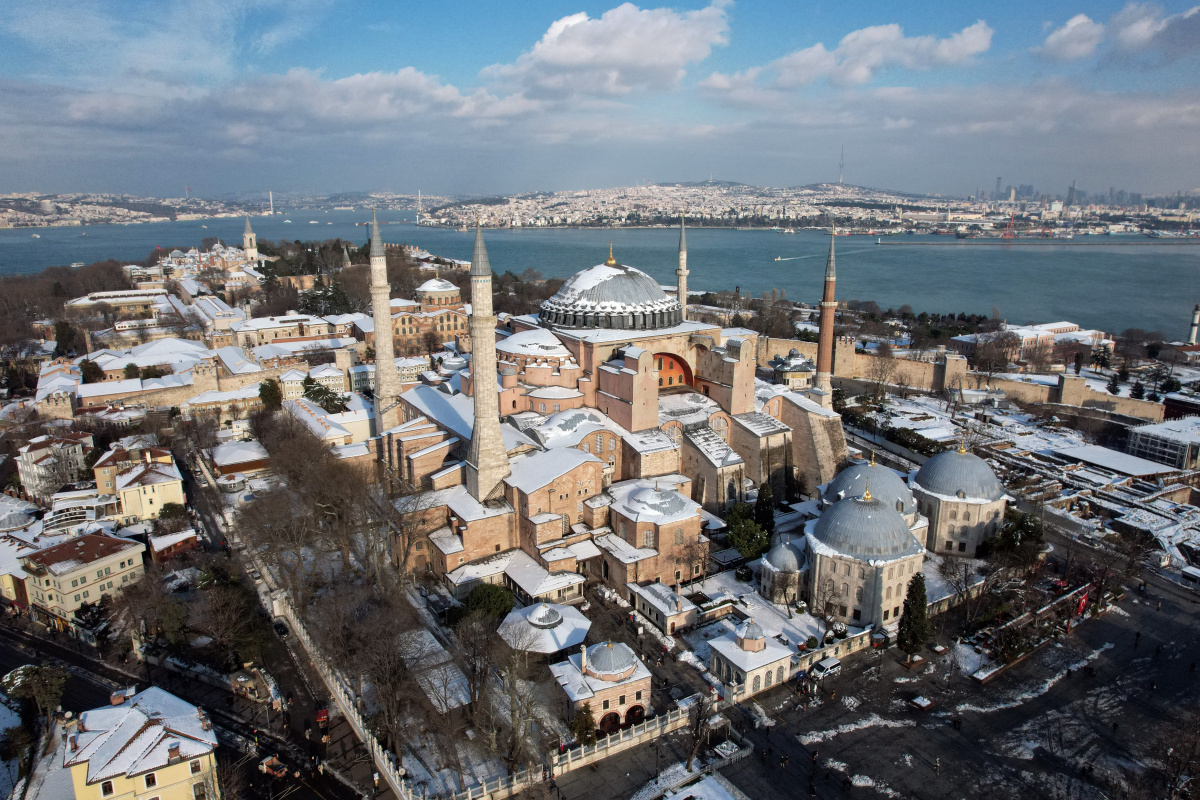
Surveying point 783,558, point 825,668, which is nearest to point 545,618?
point 825,668

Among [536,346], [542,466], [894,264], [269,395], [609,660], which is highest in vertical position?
[536,346]

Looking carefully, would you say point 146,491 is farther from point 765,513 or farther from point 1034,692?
point 1034,692

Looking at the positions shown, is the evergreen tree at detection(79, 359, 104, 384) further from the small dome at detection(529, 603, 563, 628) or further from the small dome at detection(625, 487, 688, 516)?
the small dome at detection(529, 603, 563, 628)

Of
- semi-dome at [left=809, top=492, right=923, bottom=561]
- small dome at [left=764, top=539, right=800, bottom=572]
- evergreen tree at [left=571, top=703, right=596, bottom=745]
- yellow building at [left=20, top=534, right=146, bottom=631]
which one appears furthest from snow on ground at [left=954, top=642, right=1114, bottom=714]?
yellow building at [left=20, top=534, right=146, bottom=631]

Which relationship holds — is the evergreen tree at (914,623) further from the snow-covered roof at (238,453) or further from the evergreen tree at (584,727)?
the snow-covered roof at (238,453)

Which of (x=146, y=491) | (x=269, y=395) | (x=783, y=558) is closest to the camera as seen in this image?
(x=783, y=558)

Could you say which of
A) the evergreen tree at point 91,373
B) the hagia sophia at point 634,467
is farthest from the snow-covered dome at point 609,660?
the evergreen tree at point 91,373

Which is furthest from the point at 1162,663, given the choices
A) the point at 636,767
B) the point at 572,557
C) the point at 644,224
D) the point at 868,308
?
the point at 644,224
